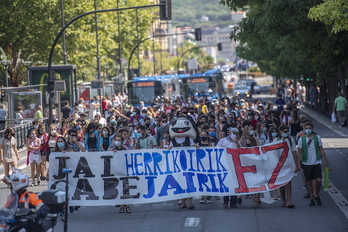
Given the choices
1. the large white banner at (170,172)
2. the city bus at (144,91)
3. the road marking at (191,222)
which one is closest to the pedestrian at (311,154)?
the large white banner at (170,172)

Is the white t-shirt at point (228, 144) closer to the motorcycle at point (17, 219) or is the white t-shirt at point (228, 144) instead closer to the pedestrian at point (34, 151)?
the pedestrian at point (34, 151)

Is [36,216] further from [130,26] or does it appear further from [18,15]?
[130,26]

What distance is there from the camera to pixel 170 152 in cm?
1623

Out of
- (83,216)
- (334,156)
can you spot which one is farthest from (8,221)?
(334,156)

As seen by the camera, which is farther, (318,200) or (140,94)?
(140,94)

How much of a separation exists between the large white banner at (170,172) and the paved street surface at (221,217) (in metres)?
0.40

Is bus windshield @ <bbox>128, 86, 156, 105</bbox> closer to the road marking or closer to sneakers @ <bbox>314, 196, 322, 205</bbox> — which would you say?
sneakers @ <bbox>314, 196, 322, 205</bbox>

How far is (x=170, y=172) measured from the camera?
52.9 ft

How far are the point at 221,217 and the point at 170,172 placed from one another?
1.47 meters

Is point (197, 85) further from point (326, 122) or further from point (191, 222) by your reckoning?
point (191, 222)

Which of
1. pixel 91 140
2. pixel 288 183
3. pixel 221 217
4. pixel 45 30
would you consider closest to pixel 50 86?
pixel 91 140

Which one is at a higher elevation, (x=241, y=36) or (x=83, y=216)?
(x=241, y=36)

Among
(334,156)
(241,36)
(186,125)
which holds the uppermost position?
(241,36)

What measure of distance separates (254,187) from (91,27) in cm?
4249
